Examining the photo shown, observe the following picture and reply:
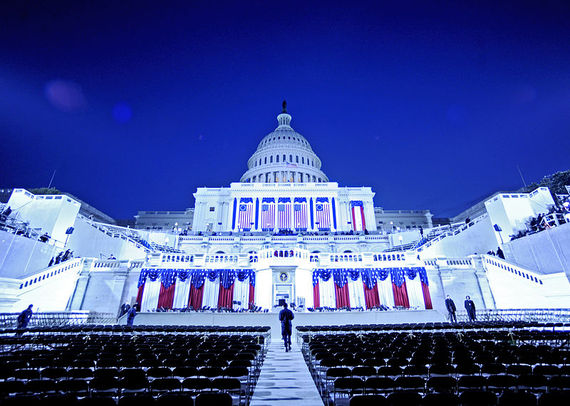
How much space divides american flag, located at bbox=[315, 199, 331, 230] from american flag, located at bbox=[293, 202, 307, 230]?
2420 millimetres

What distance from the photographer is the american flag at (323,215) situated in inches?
2341

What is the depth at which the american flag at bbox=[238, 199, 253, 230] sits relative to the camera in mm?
59562

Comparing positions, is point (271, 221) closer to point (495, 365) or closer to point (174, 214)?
point (174, 214)

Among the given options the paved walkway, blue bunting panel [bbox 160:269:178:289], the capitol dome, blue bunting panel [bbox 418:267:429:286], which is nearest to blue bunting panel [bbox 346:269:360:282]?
blue bunting panel [bbox 418:267:429:286]

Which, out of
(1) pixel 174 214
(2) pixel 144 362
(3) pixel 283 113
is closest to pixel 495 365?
(2) pixel 144 362

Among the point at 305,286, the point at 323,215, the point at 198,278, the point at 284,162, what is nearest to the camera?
the point at 305,286

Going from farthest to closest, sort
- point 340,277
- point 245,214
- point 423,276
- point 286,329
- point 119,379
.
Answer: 1. point 245,214
2. point 340,277
3. point 423,276
4. point 286,329
5. point 119,379

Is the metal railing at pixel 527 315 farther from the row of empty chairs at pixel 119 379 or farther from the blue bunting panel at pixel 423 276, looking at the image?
the row of empty chairs at pixel 119 379

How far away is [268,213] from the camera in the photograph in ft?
201

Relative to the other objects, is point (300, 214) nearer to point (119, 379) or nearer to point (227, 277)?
point (227, 277)

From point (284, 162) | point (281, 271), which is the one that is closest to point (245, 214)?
point (284, 162)

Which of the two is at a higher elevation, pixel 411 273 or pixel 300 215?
pixel 300 215

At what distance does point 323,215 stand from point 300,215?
15.2 feet

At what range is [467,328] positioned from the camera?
52.1ft
